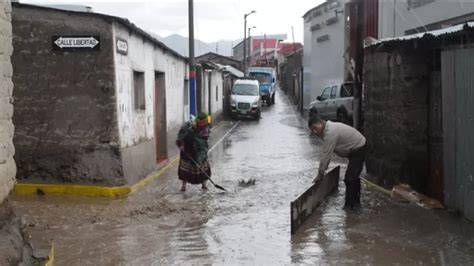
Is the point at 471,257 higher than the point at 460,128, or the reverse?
the point at 460,128

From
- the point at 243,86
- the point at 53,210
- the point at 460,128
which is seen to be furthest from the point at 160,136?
the point at 243,86

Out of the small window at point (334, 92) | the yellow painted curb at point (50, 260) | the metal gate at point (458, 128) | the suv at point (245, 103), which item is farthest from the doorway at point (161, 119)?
the suv at point (245, 103)

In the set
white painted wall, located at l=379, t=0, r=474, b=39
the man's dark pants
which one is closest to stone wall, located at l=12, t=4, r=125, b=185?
the man's dark pants

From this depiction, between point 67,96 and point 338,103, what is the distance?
43.6 ft

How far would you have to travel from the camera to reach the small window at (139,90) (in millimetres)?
11930

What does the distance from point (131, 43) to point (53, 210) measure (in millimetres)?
3816

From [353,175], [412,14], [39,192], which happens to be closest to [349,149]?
[353,175]

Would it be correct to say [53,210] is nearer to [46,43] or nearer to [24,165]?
[24,165]

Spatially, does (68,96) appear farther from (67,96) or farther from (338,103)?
(338,103)

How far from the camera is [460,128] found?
757 cm

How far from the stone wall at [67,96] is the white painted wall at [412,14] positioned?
8485mm

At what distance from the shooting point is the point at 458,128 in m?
7.64

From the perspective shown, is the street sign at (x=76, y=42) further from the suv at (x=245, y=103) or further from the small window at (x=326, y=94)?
the suv at (x=245, y=103)

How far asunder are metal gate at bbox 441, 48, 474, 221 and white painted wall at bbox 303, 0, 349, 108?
19.9 metres
